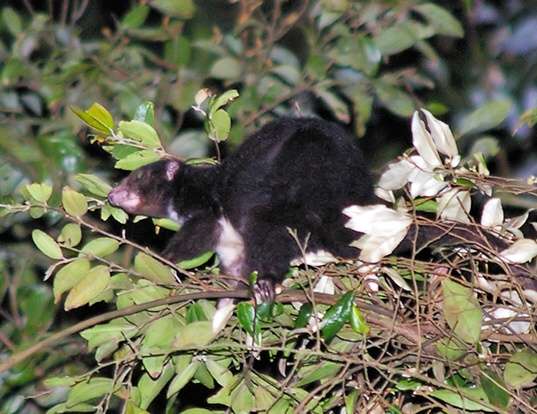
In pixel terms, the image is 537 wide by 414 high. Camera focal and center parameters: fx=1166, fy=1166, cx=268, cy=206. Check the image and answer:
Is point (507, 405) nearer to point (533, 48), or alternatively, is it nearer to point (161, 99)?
point (161, 99)

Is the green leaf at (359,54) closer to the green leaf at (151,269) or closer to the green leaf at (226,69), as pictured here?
the green leaf at (226,69)

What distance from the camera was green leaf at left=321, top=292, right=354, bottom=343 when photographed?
2.42m

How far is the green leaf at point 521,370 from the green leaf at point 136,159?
0.96 metres

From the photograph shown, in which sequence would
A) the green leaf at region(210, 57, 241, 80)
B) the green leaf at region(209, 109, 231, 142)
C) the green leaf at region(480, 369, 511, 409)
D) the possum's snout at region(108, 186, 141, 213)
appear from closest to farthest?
the green leaf at region(480, 369, 511, 409), the green leaf at region(209, 109, 231, 142), the possum's snout at region(108, 186, 141, 213), the green leaf at region(210, 57, 241, 80)

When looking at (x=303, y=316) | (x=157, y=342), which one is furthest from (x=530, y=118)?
(x=157, y=342)

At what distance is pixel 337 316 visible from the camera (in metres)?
2.42

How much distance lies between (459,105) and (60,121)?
2.17m

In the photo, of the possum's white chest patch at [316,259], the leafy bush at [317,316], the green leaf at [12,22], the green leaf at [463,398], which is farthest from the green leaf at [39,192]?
the green leaf at [12,22]

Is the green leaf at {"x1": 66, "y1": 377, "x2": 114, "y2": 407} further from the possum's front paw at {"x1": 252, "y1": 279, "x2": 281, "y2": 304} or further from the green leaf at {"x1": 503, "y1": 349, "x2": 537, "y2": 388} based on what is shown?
the green leaf at {"x1": 503, "y1": 349, "x2": 537, "y2": 388}

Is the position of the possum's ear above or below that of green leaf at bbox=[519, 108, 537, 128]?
below

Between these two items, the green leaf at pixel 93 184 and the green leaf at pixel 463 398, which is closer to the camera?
the green leaf at pixel 463 398

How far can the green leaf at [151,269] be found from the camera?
2.70 metres

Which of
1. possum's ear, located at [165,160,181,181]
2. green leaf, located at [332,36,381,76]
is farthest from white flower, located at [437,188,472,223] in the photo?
green leaf, located at [332,36,381,76]

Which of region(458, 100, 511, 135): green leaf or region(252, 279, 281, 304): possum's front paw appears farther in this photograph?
region(458, 100, 511, 135): green leaf
